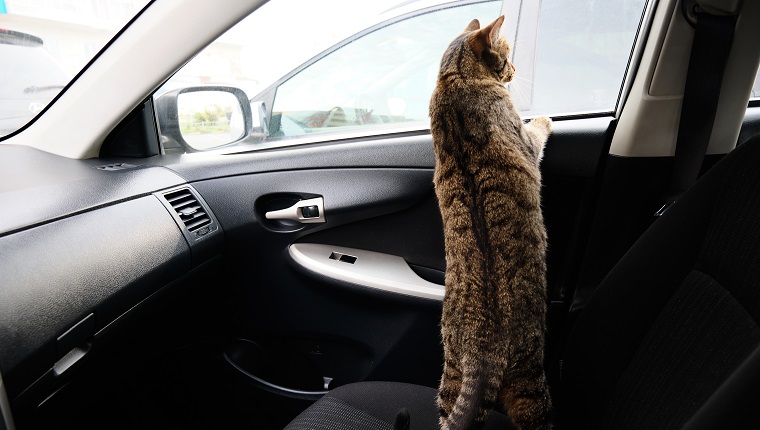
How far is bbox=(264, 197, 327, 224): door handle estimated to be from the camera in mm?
2320

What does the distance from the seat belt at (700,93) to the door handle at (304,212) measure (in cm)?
139

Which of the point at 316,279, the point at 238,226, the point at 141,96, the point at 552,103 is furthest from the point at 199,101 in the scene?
the point at 552,103

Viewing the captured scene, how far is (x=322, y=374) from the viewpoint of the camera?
2449mm

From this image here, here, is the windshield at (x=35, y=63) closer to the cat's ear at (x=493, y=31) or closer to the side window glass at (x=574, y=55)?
the cat's ear at (x=493, y=31)

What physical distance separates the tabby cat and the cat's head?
0.14 meters

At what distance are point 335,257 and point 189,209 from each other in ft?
2.26

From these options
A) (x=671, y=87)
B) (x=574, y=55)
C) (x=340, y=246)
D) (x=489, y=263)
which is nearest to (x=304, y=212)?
(x=340, y=246)

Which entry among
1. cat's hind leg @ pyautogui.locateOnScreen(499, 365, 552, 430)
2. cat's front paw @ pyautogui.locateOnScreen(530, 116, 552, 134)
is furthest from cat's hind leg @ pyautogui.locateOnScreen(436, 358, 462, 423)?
cat's front paw @ pyautogui.locateOnScreen(530, 116, 552, 134)

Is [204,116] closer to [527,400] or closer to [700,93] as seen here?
[527,400]

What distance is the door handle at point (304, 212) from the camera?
7.61ft

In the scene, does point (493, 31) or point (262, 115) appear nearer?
point (493, 31)

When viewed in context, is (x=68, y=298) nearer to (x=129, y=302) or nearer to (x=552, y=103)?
(x=129, y=302)

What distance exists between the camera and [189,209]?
210 centimetres

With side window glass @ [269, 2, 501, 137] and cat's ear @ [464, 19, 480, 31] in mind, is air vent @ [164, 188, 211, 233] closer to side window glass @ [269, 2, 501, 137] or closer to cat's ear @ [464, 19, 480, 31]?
side window glass @ [269, 2, 501, 137]
